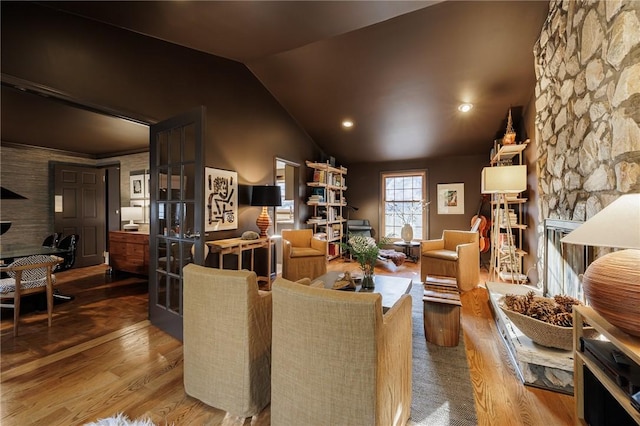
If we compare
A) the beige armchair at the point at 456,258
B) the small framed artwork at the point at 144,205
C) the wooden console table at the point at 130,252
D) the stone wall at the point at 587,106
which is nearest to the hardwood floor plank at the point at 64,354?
the wooden console table at the point at 130,252

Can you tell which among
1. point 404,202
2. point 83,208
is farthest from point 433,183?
point 83,208

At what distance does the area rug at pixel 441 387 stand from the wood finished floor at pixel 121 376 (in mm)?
66

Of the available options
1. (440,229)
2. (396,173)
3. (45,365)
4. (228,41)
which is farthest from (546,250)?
(45,365)

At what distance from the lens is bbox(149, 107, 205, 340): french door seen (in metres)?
2.33

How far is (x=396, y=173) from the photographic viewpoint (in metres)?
6.14

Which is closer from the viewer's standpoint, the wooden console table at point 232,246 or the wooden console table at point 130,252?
the wooden console table at point 232,246

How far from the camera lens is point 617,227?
1103 mm

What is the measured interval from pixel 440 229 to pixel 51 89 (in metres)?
6.01

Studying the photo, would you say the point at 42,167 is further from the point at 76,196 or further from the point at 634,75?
the point at 634,75

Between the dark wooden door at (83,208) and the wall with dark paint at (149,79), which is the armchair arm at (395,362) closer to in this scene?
the wall with dark paint at (149,79)

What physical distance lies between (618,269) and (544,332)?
86 cm

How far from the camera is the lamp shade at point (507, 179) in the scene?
3289 mm

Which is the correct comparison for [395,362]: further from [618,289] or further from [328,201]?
[328,201]

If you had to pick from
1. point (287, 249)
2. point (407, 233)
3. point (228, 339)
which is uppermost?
point (407, 233)
